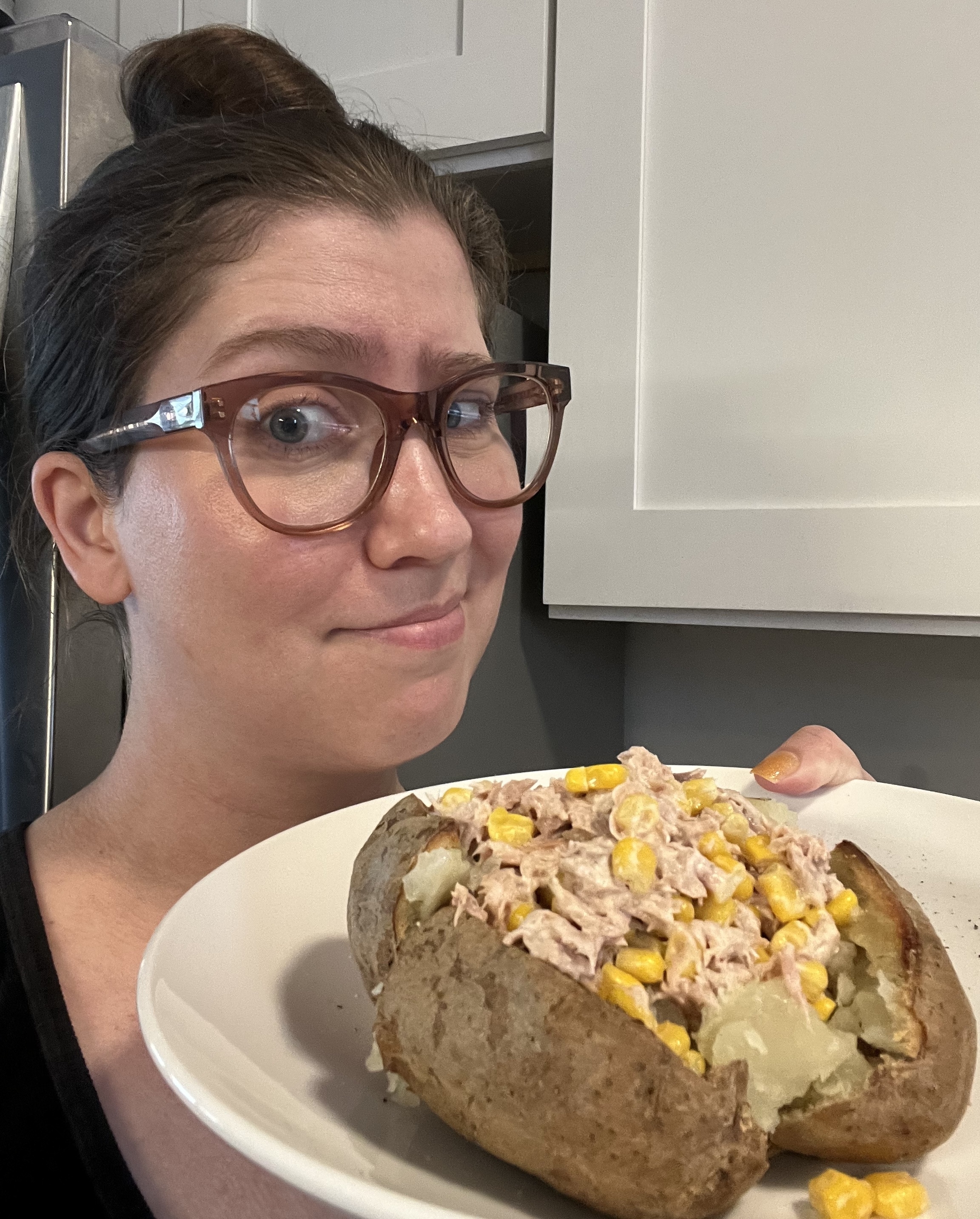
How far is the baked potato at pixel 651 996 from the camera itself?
1.35ft

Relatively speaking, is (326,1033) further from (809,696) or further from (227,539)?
(809,696)

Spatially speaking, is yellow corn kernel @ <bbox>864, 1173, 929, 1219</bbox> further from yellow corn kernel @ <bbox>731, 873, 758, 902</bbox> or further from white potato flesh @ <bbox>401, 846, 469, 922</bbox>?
white potato flesh @ <bbox>401, 846, 469, 922</bbox>

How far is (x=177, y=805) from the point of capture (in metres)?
0.97

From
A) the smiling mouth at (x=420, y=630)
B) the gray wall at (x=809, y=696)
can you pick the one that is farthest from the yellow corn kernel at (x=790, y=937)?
the gray wall at (x=809, y=696)

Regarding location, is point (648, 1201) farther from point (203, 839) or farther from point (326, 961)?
point (203, 839)

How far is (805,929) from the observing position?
1.68ft

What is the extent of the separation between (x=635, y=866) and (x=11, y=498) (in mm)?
1003

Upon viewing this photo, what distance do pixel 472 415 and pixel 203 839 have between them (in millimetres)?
531

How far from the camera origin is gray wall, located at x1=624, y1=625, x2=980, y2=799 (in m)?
1.84

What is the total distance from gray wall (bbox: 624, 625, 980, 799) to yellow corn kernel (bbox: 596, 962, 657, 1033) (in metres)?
1.61

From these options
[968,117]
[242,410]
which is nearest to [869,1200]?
[242,410]

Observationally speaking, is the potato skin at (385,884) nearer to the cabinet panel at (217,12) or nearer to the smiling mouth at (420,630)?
the smiling mouth at (420,630)

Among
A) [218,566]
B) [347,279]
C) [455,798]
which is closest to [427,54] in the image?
[347,279]

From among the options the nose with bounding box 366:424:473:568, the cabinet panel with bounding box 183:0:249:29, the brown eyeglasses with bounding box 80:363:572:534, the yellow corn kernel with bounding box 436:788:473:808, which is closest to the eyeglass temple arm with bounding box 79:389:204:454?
the brown eyeglasses with bounding box 80:363:572:534
